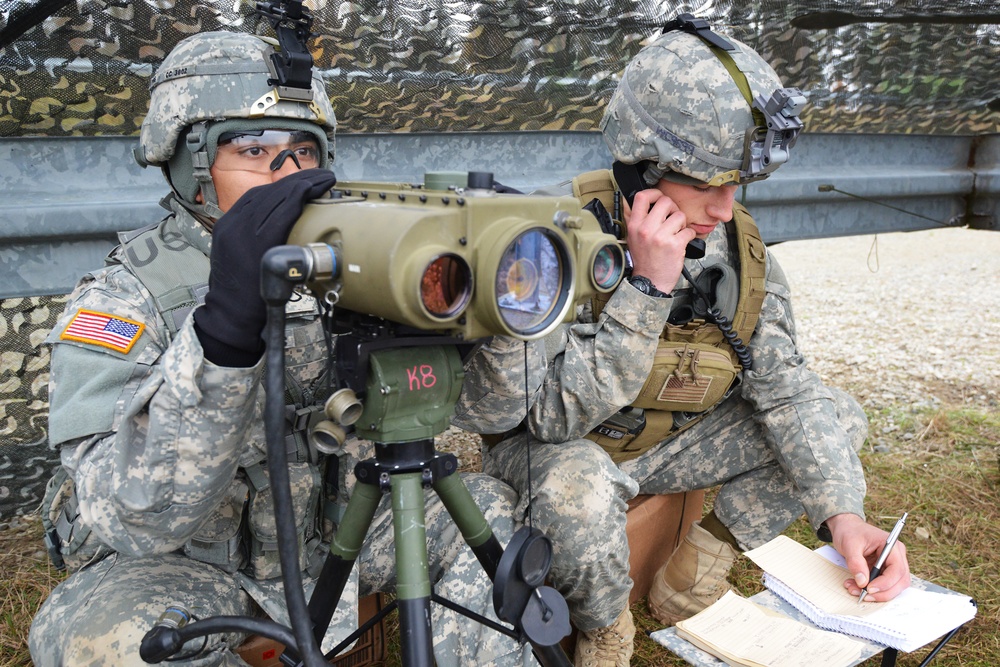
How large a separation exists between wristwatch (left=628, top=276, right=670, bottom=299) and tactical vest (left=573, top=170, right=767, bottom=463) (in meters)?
0.32

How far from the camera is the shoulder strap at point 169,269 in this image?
5.96ft

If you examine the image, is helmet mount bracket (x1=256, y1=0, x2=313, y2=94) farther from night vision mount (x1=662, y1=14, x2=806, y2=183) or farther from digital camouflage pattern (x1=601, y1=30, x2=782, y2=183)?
night vision mount (x1=662, y1=14, x2=806, y2=183)

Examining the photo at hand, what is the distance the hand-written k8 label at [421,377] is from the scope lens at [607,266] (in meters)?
0.31

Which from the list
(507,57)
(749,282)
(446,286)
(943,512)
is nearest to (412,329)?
(446,286)

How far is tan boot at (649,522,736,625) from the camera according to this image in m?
2.75

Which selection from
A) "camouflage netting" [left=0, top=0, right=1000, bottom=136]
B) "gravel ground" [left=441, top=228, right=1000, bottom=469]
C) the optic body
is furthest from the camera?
"gravel ground" [left=441, top=228, right=1000, bottom=469]

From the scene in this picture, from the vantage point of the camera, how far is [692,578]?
277cm

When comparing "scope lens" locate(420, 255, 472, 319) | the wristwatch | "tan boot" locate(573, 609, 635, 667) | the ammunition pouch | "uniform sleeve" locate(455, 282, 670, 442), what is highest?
"scope lens" locate(420, 255, 472, 319)

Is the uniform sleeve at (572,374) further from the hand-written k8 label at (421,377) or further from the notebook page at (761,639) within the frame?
the notebook page at (761,639)

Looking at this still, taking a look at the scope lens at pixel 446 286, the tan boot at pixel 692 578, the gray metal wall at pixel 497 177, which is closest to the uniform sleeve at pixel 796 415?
the tan boot at pixel 692 578

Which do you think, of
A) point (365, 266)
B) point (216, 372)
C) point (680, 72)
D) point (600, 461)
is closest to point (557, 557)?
point (600, 461)

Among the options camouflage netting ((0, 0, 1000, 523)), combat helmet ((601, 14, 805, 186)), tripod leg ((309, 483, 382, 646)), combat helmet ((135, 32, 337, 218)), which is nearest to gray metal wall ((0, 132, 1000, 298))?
camouflage netting ((0, 0, 1000, 523))

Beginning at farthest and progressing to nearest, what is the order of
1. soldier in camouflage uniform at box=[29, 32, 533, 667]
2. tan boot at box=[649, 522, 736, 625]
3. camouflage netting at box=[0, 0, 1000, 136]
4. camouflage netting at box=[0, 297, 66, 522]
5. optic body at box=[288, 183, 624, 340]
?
camouflage netting at box=[0, 297, 66, 522] < tan boot at box=[649, 522, 736, 625] < camouflage netting at box=[0, 0, 1000, 136] < soldier in camouflage uniform at box=[29, 32, 533, 667] < optic body at box=[288, 183, 624, 340]

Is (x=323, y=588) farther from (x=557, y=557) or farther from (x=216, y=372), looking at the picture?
(x=557, y=557)
